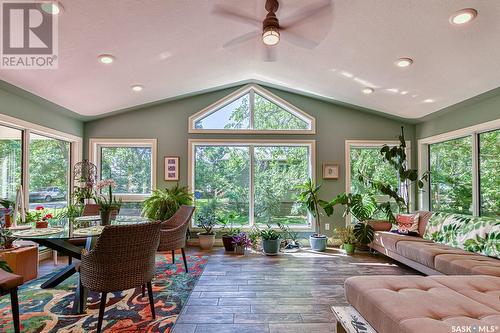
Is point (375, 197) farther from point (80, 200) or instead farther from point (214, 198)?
point (80, 200)

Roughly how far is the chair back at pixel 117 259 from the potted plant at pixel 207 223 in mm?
2647

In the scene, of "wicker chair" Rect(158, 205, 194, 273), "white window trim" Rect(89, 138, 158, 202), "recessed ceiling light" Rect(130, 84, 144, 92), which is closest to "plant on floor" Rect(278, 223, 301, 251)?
"wicker chair" Rect(158, 205, 194, 273)

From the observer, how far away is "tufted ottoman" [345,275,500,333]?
1399 millimetres

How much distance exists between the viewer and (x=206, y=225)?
16.7 feet

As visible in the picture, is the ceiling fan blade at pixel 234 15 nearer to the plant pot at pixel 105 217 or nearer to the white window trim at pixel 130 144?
the plant pot at pixel 105 217

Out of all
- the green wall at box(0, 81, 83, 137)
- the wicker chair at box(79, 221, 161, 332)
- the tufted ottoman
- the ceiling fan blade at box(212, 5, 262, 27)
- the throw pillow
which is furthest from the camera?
the throw pillow

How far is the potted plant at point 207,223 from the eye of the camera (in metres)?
4.92

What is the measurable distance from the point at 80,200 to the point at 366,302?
4.81m

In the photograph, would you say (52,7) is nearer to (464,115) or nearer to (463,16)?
(463,16)

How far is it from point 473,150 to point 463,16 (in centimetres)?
240

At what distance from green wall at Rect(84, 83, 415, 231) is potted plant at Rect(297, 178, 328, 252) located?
391 millimetres

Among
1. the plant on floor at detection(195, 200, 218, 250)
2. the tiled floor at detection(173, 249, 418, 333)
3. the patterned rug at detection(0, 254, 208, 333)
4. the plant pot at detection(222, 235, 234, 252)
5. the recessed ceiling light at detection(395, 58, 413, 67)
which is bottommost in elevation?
the tiled floor at detection(173, 249, 418, 333)

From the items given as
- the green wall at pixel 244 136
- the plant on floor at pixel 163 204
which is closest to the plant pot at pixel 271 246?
the green wall at pixel 244 136

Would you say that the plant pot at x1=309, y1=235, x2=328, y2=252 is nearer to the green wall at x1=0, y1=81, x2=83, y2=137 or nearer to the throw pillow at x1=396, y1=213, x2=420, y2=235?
the throw pillow at x1=396, y1=213, x2=420, y2=235
